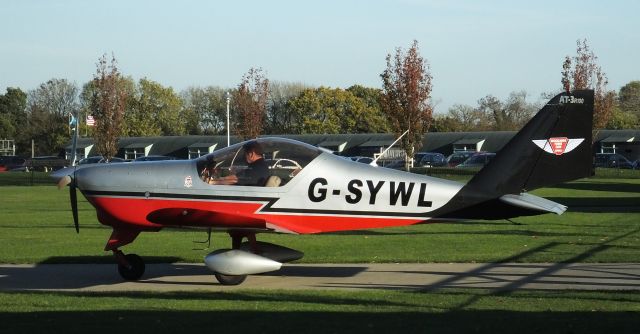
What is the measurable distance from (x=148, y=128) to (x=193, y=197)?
100445mm

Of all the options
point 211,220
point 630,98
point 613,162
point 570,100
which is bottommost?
point 613,162

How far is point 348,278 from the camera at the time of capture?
14.1 metres

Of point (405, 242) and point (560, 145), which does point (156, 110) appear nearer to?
point (405, 242)

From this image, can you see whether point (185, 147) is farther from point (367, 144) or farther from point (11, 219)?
point (11, 219)

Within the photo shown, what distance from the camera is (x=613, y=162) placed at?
69.1 m

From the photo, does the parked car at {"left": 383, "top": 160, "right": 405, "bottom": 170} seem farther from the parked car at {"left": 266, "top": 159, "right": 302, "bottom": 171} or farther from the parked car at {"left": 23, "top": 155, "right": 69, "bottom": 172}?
the parked car at {"left": 266, "top": 159, "right": 302, "bottom": 171}

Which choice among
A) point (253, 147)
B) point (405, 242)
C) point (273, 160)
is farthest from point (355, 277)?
point (405, 242)

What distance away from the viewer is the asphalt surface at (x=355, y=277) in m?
13.2

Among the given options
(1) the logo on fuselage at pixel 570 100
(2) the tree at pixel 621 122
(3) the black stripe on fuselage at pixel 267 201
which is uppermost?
(2) the tree at pixel 621 122

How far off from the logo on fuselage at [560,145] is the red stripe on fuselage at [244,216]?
2053 mm

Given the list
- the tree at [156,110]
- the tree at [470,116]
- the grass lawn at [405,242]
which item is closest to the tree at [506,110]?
the tree at [470,116]

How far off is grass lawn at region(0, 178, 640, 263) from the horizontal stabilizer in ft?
9.23
